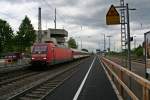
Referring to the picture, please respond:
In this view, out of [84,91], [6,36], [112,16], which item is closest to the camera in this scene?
[84,91]

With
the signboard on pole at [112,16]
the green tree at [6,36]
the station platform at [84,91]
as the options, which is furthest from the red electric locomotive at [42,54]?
the green tree at [6,36]

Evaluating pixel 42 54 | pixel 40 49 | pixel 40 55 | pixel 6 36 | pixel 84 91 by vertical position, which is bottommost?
pixel 84 91

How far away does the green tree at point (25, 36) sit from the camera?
128 metres

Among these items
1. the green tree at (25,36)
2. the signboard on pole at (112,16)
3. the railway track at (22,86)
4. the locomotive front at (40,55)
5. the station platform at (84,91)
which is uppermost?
the green tree at (25,36)

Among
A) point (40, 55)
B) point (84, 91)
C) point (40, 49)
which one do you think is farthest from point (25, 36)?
point (84, 91)

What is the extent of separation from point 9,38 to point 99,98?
11866cm

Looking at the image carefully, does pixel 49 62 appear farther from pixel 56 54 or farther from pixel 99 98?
pixel 99 98

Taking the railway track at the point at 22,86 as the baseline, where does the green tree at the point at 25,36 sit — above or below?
above

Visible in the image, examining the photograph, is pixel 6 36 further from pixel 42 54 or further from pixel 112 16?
pixel 112 16

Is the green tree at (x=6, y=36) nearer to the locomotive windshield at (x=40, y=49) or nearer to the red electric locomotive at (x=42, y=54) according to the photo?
the locomotive windshield at (x=40, y=49)

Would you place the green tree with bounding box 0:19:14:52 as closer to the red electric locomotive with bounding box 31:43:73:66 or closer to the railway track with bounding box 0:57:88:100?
the red electric locomotive with bounding box 31:43:73:66

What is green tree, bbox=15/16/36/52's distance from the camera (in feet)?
419

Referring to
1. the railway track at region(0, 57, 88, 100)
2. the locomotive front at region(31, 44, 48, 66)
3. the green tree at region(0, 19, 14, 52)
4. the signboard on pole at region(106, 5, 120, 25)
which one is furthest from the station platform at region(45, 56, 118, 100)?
the green tree at region(0, 19, 14, 52)

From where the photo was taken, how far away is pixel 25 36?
426ft
